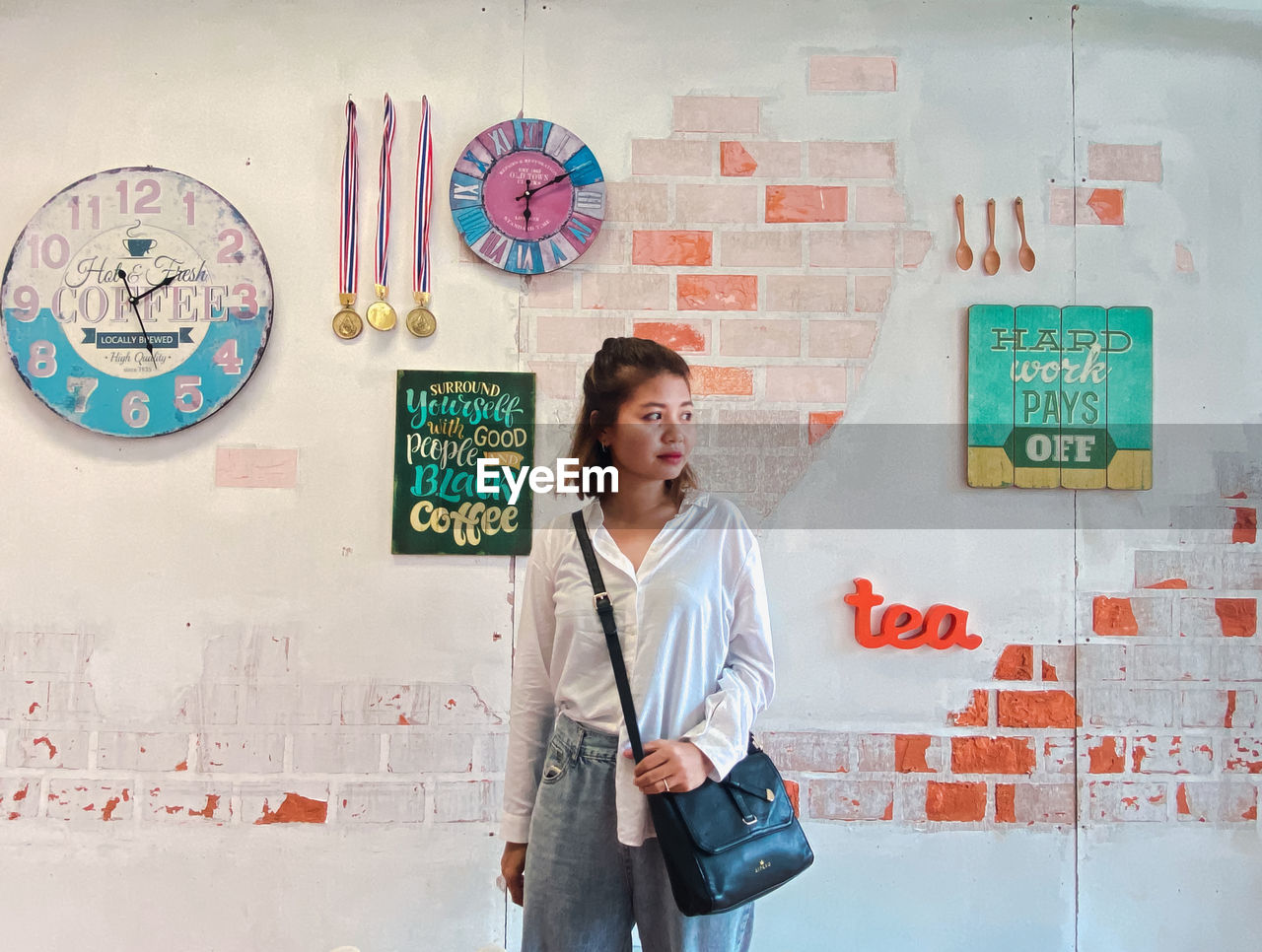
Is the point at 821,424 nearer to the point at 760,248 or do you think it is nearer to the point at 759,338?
the point at 759,338

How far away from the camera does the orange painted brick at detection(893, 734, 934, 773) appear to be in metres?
1.77

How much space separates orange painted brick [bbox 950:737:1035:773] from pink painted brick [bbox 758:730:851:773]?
0.22 m

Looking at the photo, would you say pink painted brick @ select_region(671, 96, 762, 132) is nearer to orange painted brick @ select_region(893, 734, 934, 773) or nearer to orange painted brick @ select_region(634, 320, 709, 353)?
orange painted brick @ select_region(634, 320, 709, 353)

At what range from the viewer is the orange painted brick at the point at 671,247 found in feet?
5.85

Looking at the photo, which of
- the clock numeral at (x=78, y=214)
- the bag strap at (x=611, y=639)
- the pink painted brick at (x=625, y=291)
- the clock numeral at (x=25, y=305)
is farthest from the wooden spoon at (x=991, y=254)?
the clock numeral at (x=25, y=305)

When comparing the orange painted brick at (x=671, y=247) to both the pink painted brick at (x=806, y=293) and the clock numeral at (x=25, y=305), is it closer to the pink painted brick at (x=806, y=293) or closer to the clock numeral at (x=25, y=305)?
the pink painted brick at (x=806, y=293)

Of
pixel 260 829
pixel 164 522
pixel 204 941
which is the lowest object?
pixel 204 941

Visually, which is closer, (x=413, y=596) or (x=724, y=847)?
(x=724, y=847)

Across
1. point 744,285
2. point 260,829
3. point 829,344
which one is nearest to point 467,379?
point 744,285

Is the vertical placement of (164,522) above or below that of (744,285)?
below

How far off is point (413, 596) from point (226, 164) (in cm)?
96

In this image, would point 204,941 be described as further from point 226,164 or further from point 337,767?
point 226,164

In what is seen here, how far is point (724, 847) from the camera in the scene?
3.49ft

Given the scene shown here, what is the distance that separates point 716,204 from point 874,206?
0.32 meters
